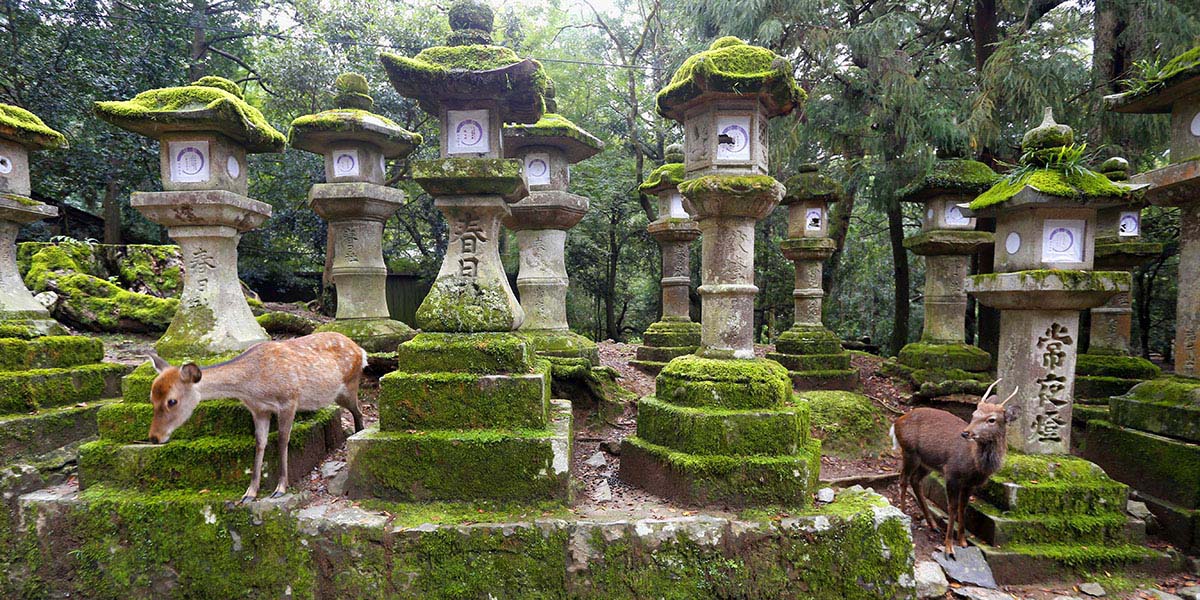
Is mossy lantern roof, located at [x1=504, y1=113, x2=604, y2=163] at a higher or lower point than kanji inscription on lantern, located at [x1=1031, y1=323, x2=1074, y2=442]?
higher

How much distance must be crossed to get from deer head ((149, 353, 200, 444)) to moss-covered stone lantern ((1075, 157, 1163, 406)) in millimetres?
8842

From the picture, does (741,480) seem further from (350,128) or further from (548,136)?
(350,128)

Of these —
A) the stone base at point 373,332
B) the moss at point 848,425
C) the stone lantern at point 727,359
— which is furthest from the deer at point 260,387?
the moss at point 848,425

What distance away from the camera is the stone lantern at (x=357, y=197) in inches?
227

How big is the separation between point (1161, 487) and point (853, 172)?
6545 millimetres

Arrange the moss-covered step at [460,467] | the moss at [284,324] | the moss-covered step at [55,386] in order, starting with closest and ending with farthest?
the moss-covered step at [460,467]
the moss-covered step at [55,386]
the moss at [284,324]

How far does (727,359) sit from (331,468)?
10.1 ft

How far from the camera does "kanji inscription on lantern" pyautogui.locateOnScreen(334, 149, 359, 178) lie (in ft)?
19.5

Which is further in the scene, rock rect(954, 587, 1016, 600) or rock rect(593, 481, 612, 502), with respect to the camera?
rock rect(593, 481, 612, 502)

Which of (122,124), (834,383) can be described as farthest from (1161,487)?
(122,124)

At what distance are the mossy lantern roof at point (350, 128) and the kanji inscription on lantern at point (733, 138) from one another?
3.76 m

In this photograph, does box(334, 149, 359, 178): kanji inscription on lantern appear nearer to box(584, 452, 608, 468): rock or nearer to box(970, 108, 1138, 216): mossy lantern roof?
box(584, 452, 608, 468): rock

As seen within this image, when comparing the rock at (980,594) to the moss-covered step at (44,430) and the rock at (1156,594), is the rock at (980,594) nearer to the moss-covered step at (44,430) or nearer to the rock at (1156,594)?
the rock at (1156,594)

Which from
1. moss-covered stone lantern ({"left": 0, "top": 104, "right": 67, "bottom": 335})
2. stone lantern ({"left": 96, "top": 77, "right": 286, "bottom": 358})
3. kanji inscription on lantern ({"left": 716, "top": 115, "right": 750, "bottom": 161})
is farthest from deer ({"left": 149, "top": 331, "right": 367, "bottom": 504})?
kanji inscription on lantern ({"left": 716, "top": 115, "right": 750, "bottom": 161})
